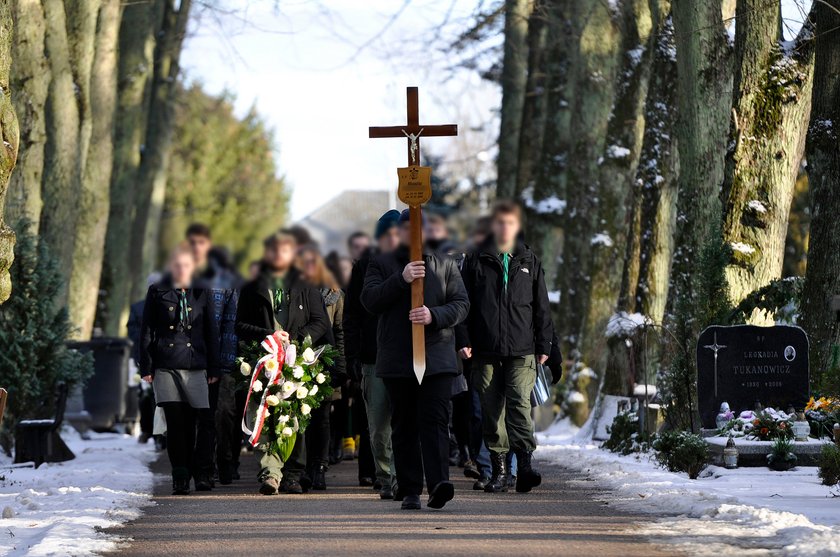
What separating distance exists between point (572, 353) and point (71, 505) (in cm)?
1431

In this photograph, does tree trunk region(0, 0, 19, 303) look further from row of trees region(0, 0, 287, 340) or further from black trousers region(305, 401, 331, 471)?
black trousers region(305, 401, 331, 471)

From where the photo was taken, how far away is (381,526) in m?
10.1

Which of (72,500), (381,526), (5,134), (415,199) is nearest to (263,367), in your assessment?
(72,500)

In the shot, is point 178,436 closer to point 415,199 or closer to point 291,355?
point 291,355

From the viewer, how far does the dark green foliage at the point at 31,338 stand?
16.7m

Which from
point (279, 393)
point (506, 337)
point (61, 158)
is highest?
point (61, 158)

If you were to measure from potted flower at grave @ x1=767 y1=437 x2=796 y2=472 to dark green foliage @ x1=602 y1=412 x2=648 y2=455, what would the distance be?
9.61ft

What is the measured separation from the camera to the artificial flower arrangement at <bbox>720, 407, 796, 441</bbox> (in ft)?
44.5

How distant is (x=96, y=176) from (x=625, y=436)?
10.9 meters

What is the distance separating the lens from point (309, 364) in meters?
13.1

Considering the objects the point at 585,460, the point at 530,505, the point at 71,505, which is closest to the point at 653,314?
the point at 585,460

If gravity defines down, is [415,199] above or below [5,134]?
below

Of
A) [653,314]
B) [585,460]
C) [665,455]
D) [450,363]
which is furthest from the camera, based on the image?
[653,314]

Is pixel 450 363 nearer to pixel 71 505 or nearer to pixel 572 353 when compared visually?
pixel 71 505
